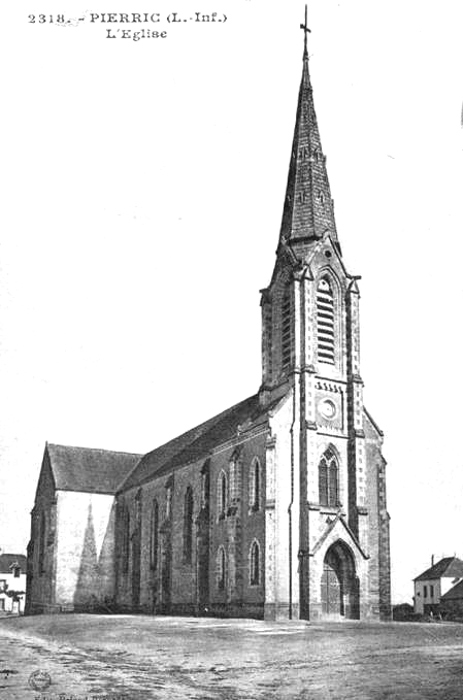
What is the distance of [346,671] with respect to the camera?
1591cm

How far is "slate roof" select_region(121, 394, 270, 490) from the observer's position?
4178 centimetres

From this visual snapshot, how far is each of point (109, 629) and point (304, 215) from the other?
23.1m

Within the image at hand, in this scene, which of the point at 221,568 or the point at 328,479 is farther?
the point at 221,568

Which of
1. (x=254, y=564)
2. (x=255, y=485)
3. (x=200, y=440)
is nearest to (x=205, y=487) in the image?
(x=200, y=440)

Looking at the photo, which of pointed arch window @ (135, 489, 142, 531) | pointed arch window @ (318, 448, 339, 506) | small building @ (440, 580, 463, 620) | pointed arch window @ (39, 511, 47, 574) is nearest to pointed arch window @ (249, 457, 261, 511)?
pointed arch window @ (318, 448, 339, 506)

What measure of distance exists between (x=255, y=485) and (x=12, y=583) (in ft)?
182

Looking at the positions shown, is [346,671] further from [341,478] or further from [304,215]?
[304,215]

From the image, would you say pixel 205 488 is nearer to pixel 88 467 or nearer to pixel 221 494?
pixel 221 494

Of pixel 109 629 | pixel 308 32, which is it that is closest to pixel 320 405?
pixel 109 629

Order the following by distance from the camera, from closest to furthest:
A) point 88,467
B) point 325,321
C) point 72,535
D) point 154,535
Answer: point 325,321
point 154,535
point 72,535
point 88,467

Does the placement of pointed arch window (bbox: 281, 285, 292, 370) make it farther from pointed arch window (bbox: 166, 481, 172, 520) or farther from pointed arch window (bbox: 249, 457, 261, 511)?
pointed arch window (bbox: 166, 481, 172, 520)

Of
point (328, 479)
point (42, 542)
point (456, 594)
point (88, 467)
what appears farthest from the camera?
point (88, 467)

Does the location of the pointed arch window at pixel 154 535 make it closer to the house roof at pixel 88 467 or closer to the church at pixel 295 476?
the church at pixel 295 476

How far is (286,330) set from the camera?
4056 centimetres
